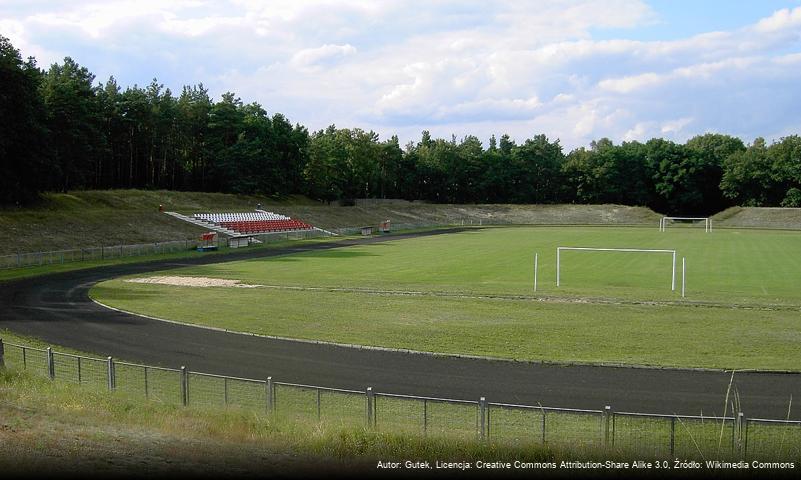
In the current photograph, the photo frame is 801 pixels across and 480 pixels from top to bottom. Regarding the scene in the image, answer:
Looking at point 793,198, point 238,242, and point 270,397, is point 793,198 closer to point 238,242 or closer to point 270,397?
point 238,242

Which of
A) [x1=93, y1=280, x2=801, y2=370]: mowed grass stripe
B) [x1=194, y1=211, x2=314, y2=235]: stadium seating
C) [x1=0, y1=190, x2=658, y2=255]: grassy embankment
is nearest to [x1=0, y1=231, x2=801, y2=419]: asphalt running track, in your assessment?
[x1=93, y1=280, x2=801, y2=370]: mowed grass stripe

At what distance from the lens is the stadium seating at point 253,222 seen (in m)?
73.5

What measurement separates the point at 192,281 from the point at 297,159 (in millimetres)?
79030

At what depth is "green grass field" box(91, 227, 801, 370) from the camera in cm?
2136

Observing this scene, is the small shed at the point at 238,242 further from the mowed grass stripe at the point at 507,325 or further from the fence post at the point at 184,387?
the fence post at the point at 184,387

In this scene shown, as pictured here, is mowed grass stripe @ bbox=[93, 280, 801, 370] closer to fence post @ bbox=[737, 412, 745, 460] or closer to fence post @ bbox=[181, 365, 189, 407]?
fence post @ bbox=[737, 412, 745, 460]

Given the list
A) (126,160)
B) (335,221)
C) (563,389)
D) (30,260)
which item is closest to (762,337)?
(563,389)

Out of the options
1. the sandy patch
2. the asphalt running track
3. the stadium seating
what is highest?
the stadium seating

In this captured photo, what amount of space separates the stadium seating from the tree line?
609 inches

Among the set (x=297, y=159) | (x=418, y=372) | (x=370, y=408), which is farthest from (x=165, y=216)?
(x=370, y=408)

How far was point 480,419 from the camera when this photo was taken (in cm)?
1229

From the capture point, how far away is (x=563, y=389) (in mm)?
16734

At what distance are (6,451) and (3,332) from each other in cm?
1693

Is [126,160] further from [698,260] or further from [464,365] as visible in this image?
[464,365]
